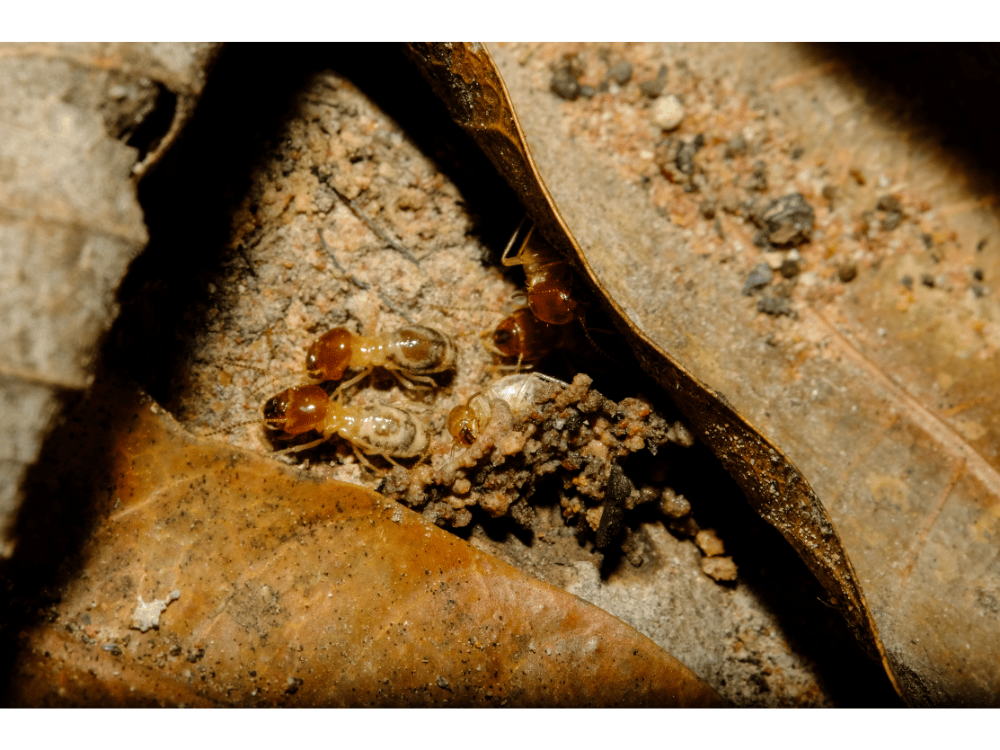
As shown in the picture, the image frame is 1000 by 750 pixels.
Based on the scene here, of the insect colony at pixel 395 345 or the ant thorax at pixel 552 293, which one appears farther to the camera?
the ant thorax at pixel 552 293

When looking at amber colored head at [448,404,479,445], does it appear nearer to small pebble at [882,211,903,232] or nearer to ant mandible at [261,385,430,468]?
ant mandible at [261,385,430,468]

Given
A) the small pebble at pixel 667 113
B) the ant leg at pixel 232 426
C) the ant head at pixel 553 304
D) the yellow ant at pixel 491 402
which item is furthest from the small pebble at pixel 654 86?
the ant leg at pixel 232 426

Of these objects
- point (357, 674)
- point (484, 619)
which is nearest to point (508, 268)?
point (484, 619)

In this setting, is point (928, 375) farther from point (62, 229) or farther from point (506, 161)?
point (62, 229)

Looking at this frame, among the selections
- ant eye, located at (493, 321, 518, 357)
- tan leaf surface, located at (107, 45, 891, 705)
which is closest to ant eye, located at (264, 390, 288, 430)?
tan leaf surface, located at (107, 45, 891, 705)

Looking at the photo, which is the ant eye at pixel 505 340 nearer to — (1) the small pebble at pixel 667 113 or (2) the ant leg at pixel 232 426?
(2) the ant leg at pixel 232 426

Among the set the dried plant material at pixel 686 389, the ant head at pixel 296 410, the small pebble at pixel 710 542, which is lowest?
the ant head at pixel 296 410

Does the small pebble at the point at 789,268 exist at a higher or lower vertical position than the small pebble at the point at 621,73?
lower
